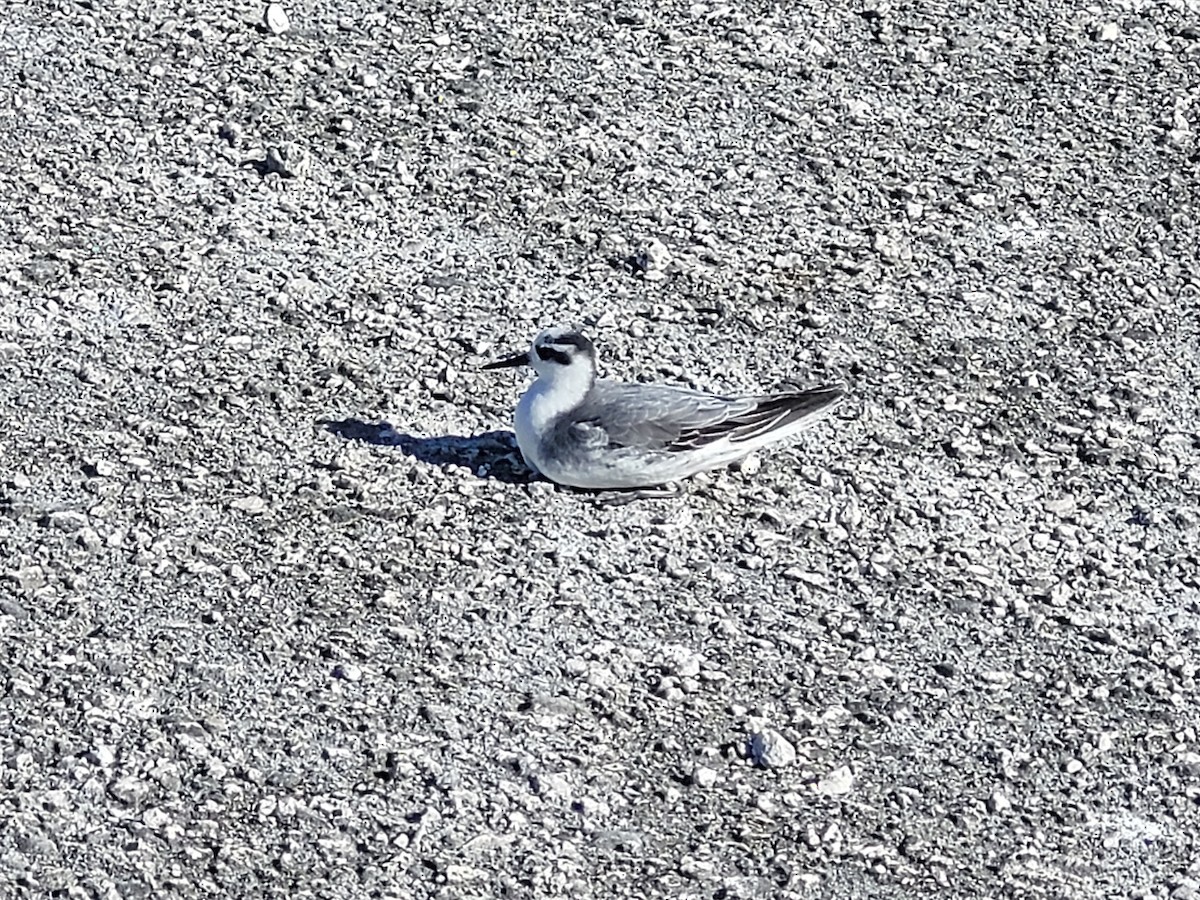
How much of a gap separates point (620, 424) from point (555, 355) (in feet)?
1.33

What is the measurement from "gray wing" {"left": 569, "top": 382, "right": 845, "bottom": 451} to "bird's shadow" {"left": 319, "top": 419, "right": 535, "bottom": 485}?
19.4 inches

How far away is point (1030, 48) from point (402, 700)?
256 inches

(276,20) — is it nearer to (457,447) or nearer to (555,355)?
(457,447)

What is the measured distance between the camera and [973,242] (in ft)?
35.3

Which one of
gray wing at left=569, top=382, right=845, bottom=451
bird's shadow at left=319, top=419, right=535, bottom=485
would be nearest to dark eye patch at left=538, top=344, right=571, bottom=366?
gray wing at left=569, top=382, right=845, bottom=451

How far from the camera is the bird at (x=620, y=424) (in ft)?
28.1

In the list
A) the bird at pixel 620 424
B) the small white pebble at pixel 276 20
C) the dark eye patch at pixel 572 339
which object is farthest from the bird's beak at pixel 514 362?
the small white pebble at pixel 276 20

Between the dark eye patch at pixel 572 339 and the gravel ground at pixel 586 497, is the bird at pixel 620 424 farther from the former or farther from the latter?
the gravel ground at pixel 586 497

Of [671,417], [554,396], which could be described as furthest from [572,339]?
[671,417]

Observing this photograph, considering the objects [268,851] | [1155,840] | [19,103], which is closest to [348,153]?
[19,103]

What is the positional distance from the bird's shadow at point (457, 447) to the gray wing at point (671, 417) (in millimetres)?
494

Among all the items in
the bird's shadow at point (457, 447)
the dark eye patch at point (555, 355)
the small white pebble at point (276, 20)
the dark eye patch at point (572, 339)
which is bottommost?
the bird's shadow at point (457, 447)

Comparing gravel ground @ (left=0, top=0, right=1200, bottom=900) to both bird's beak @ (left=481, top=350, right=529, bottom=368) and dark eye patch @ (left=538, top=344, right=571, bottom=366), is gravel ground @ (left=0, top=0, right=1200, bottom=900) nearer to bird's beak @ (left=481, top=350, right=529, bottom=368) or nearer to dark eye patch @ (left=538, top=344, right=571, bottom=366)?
bird's beak @ (left=481, top=350, right=529, bottom=368)

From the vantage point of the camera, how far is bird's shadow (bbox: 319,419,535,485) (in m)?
8.96
